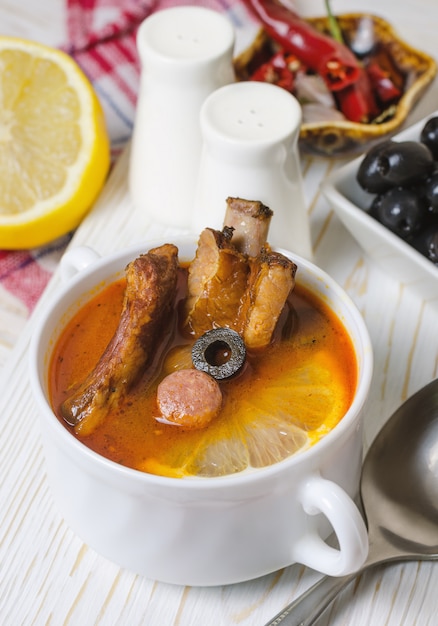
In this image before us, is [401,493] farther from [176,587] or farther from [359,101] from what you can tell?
[359,101]

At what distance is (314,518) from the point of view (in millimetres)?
1153

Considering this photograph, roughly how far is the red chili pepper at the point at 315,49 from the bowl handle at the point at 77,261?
34.6 inches

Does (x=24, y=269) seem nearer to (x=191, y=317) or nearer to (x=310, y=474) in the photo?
(x=191, y=317)

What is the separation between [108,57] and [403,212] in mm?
1065

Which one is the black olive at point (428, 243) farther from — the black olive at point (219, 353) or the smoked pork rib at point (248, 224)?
the black olive at point (219, 353)

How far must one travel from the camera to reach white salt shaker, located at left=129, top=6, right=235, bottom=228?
A: 5.56 ft

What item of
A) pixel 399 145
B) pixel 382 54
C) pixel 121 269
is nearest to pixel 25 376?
pixel 121 269

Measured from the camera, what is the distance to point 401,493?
4.27 feet

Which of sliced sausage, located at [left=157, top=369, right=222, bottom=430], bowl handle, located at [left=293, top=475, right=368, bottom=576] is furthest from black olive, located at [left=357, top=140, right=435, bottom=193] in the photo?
bowl handle, located at [left=293, top=475, right=368, bottom=576]

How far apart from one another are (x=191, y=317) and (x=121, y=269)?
0.15m

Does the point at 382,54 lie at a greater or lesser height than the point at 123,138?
greater

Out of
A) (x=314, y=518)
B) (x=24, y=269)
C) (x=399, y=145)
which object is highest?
(x=399, y=145)

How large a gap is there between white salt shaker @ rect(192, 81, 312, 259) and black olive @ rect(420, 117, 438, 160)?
0.29 m

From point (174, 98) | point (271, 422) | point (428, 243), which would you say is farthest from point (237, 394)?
point (174, 98)
